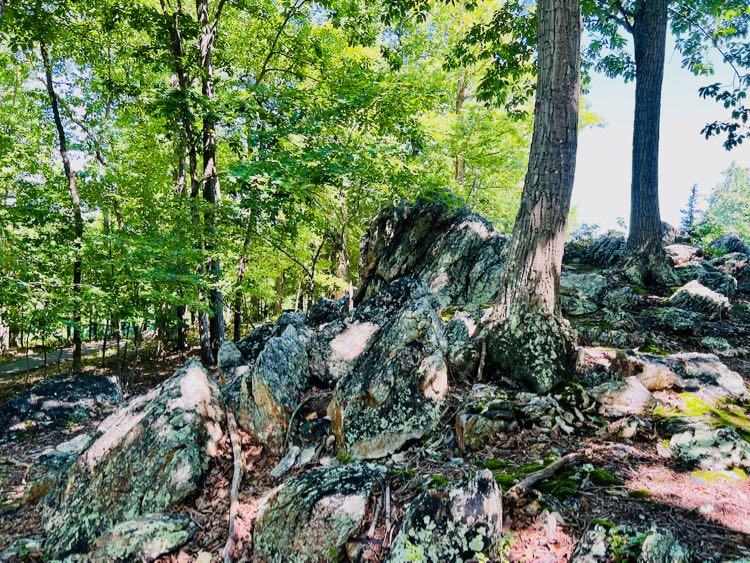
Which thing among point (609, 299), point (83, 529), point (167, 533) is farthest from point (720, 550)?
point (609, 299)

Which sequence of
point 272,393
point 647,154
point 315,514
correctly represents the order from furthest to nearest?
point 647,154
point 272,393
point 315,514

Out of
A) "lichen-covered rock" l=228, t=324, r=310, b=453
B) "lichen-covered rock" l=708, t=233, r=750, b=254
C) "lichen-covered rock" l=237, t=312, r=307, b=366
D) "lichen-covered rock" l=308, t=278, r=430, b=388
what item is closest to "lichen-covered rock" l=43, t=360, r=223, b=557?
"lichen-covered rock" l=228, t=324, r=310, b=453

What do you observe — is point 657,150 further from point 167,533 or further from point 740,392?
point 167,533

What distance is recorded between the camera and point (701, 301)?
723 cm

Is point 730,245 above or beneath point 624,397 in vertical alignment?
above

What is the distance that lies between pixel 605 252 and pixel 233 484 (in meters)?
12.0

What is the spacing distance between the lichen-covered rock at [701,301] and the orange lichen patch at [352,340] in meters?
6.21

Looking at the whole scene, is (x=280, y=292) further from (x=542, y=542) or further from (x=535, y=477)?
(x=542, y=542)

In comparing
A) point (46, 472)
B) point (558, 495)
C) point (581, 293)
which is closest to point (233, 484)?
point (558, 495)

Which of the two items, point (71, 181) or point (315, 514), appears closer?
point (315, 514)

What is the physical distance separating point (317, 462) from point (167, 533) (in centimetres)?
153

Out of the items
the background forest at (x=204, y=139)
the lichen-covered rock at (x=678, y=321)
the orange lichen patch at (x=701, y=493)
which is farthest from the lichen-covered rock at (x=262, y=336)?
the lichen-covered rock at (x=678, y=321)

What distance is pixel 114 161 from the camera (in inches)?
494

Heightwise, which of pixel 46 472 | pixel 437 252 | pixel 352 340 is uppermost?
pixel 437 252
